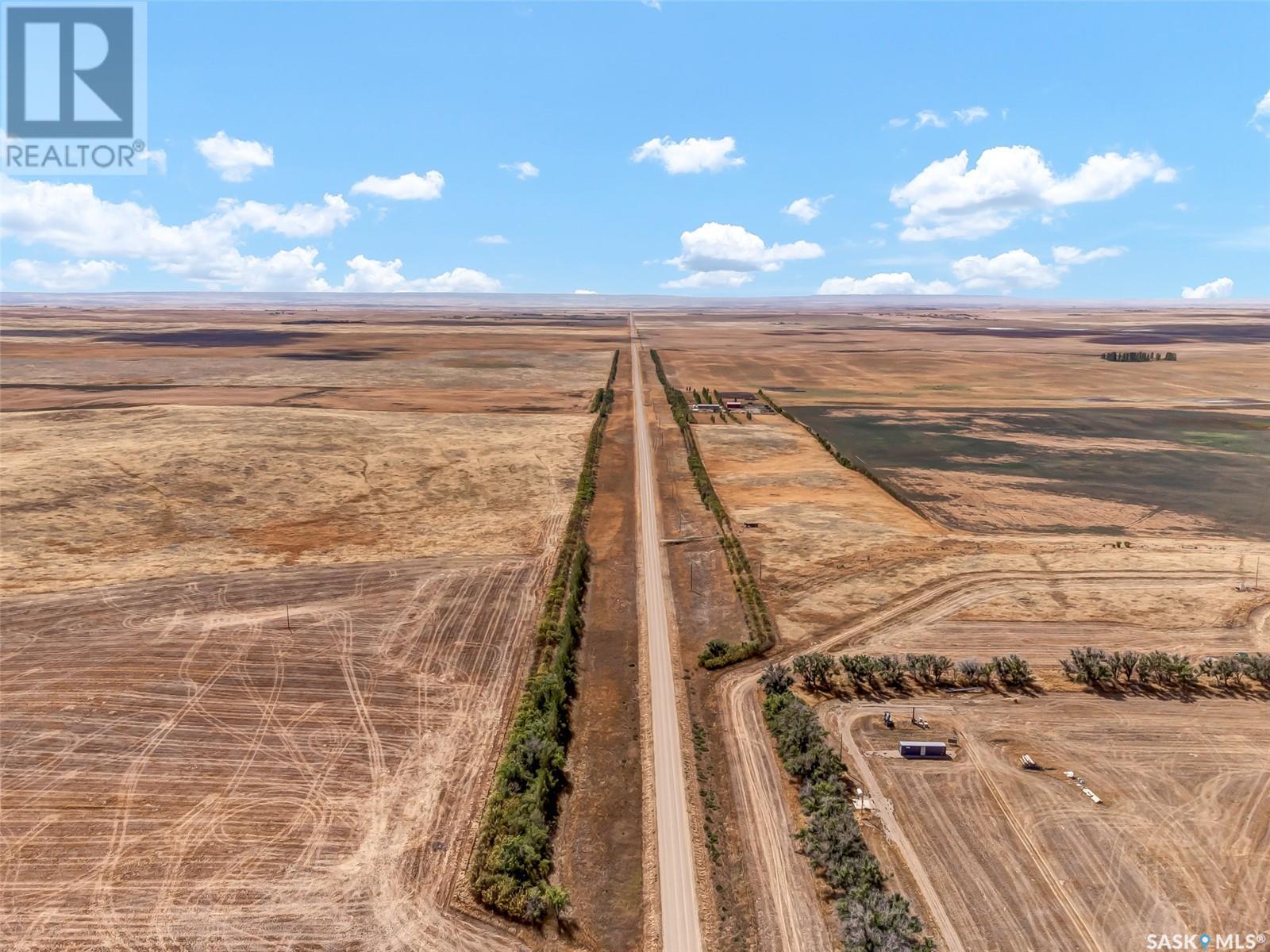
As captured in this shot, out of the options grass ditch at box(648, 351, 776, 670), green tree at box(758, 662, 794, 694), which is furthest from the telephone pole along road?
green tree at box(758, 662, 794, 694)

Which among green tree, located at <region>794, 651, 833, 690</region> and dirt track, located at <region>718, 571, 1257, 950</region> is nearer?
dirt track, located at <region>718, 571, 1257, 950</region>

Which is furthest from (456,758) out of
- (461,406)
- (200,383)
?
(200,383)

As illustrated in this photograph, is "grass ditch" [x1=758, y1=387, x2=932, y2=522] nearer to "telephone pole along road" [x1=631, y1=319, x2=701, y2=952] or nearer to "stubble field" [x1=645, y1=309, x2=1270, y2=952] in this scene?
"stubble field" [x1=645, y1=309, x2=1270, y2=952]

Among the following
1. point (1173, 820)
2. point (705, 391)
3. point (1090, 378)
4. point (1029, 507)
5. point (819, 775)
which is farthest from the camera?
point (1090, 378)

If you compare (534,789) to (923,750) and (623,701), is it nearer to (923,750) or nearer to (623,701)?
(623,701)

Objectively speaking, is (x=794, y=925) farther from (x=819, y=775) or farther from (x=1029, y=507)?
(x=1029, y=507)

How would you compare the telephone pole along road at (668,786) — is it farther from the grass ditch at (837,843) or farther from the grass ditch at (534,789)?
the grass ditch at (837,843)
